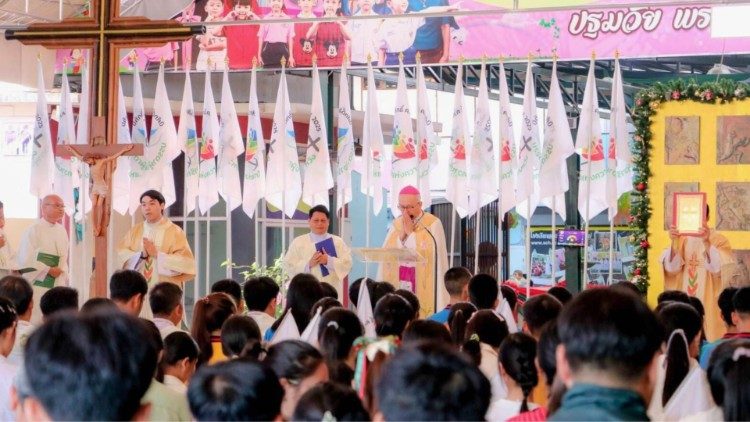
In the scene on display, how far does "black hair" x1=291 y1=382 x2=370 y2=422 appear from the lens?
322cm

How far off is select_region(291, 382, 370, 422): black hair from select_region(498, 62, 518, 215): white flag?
9.19 m

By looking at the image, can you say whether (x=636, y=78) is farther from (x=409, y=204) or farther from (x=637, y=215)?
(x=409, y=204)

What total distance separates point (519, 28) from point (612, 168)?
8.90 ft

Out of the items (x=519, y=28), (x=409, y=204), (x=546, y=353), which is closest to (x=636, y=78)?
(x=519, y=28)

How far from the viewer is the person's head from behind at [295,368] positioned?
3.99 metres

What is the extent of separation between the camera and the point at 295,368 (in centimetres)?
399

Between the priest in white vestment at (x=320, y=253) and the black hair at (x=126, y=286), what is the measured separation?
12.2 feet

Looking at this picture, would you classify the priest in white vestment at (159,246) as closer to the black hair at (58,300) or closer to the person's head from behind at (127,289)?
the person's head from behind at (127,289)

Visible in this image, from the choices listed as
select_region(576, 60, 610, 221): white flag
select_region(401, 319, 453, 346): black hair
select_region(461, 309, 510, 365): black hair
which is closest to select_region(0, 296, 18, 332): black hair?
select_region(401, 319, 453, 346): black hair

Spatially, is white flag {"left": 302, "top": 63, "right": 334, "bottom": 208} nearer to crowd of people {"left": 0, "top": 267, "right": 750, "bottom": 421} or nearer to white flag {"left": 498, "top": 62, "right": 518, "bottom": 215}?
white flag {"left": 498, "top": 62, "right": 518, "bottom": 215}

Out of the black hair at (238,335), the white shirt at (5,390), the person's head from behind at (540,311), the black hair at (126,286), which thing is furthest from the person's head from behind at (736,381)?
the black hair at (126,286)

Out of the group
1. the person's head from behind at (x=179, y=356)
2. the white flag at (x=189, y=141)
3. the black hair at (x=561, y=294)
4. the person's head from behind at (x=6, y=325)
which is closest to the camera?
the person's head from behind at (x=179, y=356)

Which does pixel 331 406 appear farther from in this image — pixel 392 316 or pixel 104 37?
pixel 104 37

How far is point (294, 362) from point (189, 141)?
944 centimetres
